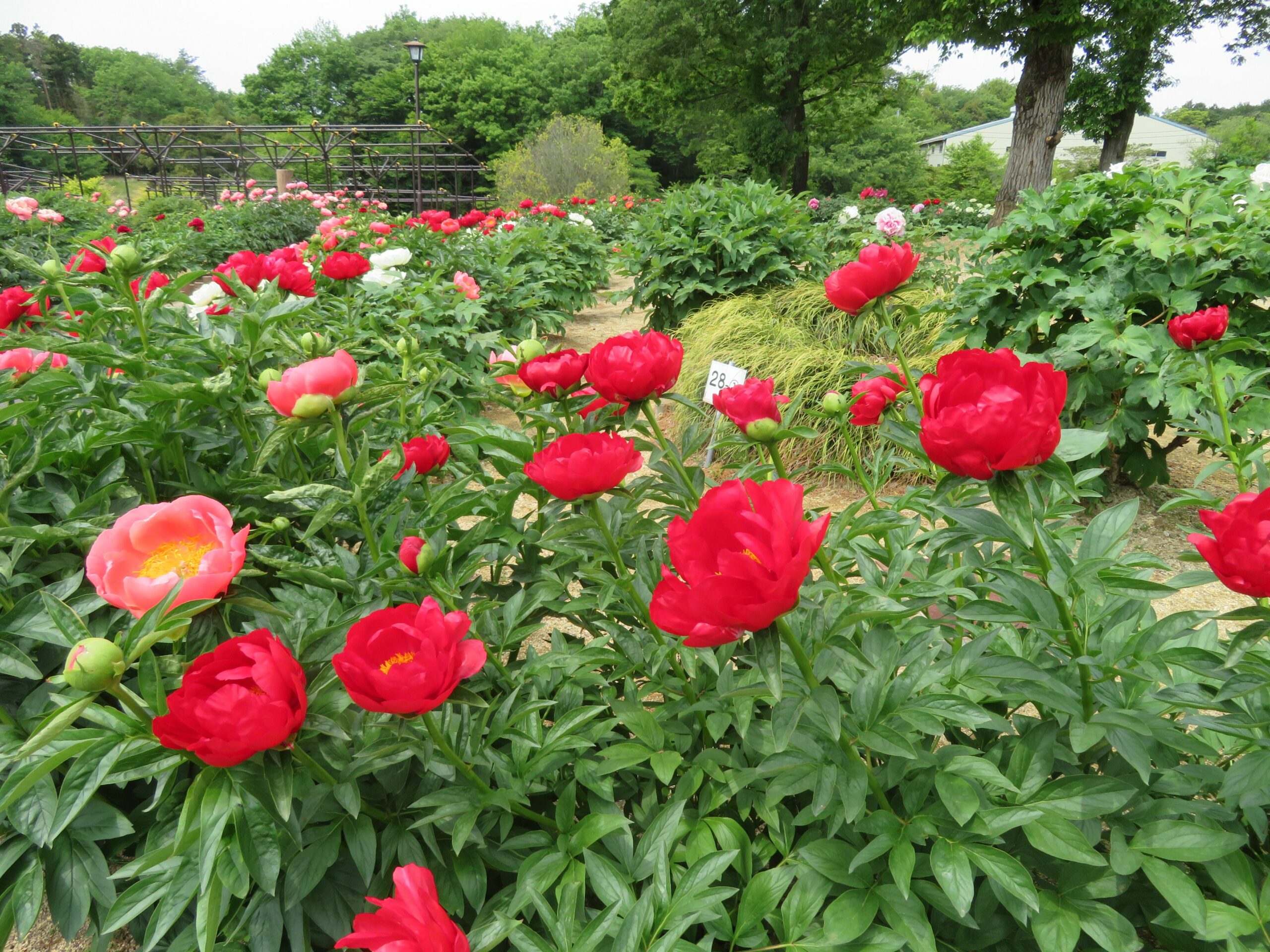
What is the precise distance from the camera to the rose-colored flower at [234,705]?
64 centimetres

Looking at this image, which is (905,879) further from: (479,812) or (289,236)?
(289,236)

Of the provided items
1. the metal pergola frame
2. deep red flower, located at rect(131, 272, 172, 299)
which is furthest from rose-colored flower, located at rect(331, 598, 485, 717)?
the metal pergola frame

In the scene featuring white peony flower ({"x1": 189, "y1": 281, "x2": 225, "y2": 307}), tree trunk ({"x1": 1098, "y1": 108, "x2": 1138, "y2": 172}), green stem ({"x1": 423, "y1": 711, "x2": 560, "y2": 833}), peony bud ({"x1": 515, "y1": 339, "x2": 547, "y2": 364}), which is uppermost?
tree trunk ({"x1": 1098, "y1": 108, "x2": 1138, "y2": 172})

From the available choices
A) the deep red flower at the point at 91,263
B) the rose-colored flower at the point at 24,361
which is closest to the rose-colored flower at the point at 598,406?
the rose-colored flower at the point at 24,361

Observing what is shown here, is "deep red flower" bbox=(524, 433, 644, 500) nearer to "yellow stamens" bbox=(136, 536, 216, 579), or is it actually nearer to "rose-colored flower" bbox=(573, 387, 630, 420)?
"rose-colored flower" bbox=(573, 387, 630, 420)

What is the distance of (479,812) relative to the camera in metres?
1.01

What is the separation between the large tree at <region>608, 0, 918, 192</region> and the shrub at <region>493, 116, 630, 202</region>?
2.08 metres

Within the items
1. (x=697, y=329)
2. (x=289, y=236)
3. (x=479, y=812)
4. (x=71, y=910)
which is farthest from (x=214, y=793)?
(x=289, y=236)

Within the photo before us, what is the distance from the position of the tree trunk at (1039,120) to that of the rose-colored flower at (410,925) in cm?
954

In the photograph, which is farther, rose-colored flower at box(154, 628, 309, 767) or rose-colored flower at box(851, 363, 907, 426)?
rose-colored flower at box(851, 363, 907, 426)

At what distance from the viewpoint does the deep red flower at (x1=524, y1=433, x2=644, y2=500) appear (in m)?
0.93

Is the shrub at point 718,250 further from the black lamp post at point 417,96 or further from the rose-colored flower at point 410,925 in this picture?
the black lamp post at point 417,96

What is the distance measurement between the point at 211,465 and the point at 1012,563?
5.12ft

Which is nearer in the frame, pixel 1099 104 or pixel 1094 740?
pixel 1094 740
